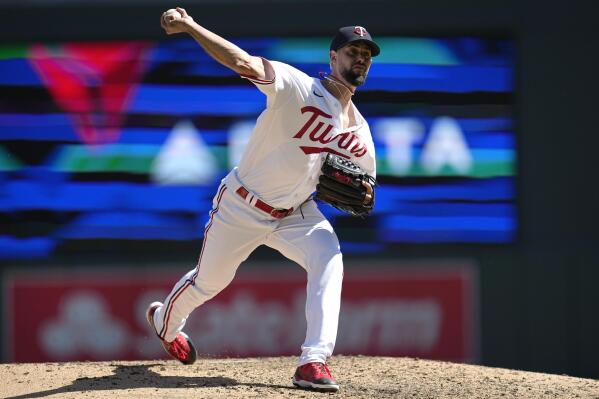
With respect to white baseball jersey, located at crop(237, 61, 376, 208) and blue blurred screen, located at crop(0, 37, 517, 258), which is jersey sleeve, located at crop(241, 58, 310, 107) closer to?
white baseball jersey, located at crop(237, 61, 376, 208)

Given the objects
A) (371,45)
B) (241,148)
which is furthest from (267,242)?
(241,148)

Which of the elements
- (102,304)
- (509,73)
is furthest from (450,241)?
(102,304)

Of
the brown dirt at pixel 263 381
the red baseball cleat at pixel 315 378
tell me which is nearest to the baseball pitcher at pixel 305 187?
the red baseball cleat at pixel 315 378

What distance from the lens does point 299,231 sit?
4805mm

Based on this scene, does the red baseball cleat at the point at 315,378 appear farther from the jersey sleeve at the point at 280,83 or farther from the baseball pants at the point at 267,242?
the jersey sleeve at the point at 280,83

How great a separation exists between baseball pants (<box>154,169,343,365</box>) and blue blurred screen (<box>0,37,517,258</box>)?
274 centimetres

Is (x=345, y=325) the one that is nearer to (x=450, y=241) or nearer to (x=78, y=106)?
(x=450, y=241)

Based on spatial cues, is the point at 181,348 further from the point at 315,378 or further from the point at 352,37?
the point at 352,37

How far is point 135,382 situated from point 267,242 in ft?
2.80

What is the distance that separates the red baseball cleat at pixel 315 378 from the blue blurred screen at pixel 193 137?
10.4ft

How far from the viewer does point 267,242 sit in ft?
16.2

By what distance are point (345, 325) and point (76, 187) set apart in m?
2.14

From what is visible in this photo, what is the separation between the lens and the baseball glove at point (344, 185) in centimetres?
467

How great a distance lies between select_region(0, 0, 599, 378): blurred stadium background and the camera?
766 cm
